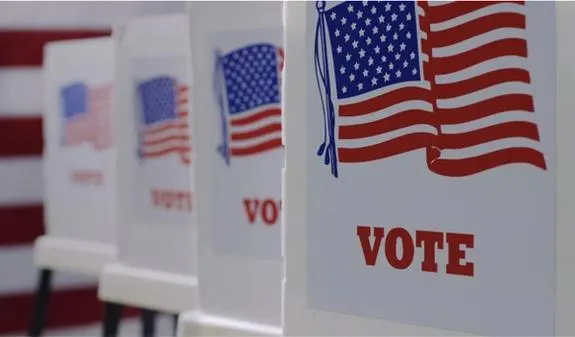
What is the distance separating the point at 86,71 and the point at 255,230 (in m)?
0.95

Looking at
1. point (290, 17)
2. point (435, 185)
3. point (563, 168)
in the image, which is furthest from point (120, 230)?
point (563, 168)

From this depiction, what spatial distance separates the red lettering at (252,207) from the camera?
134cm

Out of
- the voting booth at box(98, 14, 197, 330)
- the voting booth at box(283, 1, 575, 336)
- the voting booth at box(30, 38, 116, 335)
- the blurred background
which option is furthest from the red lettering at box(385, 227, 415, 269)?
the blurred background

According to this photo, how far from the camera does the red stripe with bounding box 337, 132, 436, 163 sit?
1.03 metres

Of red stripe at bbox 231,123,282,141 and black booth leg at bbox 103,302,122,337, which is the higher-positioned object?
red stripe at bbox 231,123,282,141

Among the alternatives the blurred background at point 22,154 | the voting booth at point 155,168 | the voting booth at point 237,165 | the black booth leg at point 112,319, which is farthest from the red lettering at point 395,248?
the blurred background at point 22,154

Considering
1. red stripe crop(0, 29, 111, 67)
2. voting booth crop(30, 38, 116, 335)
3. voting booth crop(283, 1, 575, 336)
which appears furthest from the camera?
red stripe crop(0, 29, 111, 67)

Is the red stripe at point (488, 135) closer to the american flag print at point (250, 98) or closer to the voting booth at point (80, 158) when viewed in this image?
the american flag print at point (250, 98)

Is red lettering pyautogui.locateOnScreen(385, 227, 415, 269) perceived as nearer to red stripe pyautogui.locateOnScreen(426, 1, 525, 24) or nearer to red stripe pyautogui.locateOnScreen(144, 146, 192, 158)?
red stripe pyautogui.locateOnScreen(426, 1, 525, 24)

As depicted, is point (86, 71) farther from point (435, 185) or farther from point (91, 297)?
point (435, 185)

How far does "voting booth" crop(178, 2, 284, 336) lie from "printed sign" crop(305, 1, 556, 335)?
0.71ft

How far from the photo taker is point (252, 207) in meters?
1.35

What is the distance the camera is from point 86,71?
2.17m

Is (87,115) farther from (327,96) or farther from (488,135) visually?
(488,135)
